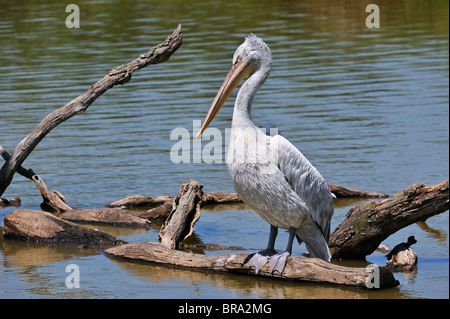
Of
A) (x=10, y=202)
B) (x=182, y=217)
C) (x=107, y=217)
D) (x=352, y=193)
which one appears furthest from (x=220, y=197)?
(x=10, y=202)

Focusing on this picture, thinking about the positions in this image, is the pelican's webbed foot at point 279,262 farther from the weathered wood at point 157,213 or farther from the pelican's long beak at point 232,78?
the weathered wood at point 157,213

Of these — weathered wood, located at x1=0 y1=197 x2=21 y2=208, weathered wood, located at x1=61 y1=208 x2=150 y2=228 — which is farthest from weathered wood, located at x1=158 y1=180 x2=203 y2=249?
weathered wood, located at x1=0 y1=197 x2=21 y2=208

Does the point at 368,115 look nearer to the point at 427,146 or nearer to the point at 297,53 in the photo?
the point at 427,146

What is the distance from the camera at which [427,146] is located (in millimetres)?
12742

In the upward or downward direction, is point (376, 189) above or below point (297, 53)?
below

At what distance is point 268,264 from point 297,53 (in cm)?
1451

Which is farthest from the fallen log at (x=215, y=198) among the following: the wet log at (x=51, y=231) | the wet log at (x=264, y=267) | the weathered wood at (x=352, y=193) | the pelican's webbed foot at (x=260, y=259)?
the pelican's webbed foot at (x=260, y=259)

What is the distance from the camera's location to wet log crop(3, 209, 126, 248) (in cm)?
856

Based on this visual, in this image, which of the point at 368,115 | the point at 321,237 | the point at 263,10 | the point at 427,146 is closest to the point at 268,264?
the point at 321,237

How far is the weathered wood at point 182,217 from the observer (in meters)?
8.23

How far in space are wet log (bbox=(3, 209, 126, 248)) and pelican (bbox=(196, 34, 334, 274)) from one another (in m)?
1.82

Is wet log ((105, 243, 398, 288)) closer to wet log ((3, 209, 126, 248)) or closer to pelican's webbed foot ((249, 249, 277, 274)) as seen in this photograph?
pelican's webbed foot ((249, 249, 277, 274))

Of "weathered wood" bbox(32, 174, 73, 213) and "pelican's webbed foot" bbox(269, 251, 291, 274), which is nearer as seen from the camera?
"pelican's webbed foot" bbox(269, 251, 291, 274)

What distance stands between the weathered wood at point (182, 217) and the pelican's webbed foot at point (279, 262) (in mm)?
1239
